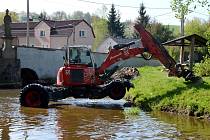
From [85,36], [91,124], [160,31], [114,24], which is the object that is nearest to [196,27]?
[160,31]

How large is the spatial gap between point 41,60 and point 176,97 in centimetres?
2655

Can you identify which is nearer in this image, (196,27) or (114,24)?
(196,27)

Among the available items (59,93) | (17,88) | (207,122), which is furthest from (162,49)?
(17,88)

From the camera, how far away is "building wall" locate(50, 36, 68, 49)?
→ 85.9 m

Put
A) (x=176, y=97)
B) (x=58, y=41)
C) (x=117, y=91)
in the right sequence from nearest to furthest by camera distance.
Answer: (x=176, y=97) < (x=117, y=91) < (x=58, y=41)

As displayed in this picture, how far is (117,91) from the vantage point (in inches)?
1038

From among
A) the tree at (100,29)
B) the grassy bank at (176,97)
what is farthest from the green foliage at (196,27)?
the grassy bank at (176,97)

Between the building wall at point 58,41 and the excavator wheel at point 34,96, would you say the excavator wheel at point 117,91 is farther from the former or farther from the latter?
the building wall at point 58,41

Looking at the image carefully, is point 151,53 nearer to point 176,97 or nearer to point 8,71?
point 176,97

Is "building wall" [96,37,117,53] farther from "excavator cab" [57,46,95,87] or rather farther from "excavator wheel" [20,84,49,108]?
"excavator wheel" [20,84,49,108]

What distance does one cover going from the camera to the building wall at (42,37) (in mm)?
89000

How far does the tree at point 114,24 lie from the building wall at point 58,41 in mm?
19125

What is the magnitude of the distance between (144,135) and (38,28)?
76405mm

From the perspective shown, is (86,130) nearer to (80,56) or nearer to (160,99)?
(160,99)
